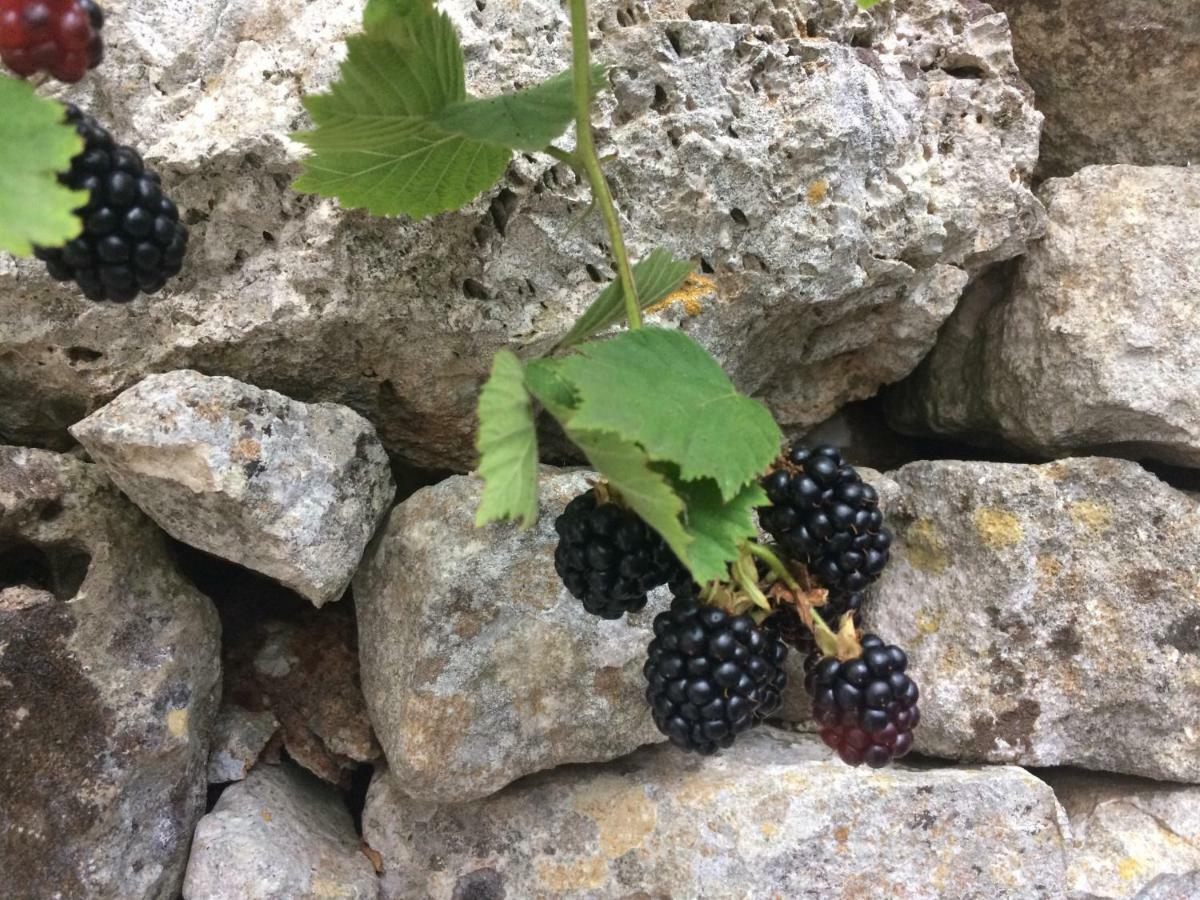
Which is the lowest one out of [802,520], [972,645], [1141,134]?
[972,645]

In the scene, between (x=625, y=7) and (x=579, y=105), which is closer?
(x=579, y=105)

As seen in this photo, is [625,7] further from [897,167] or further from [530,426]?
[530,426]

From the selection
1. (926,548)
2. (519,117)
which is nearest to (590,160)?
(519,117)

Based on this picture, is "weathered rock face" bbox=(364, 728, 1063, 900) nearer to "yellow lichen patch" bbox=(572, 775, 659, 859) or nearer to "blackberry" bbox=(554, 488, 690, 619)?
"yellow lichen patch" bbox=(572, 775, 659, 859)

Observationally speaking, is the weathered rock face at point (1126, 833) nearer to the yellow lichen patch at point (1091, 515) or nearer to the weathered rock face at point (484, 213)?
the yellow lichen patch at point (1091, 515)

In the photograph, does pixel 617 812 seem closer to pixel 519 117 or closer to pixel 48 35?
pixel 519 117

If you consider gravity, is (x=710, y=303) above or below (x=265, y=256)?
below

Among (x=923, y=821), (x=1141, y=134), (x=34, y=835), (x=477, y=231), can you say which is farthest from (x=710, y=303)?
(x=34, y=835)

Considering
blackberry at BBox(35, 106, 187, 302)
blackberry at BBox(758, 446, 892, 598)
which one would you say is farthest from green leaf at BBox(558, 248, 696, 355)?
blackberry at BBox(35, 106, 187, 302)
